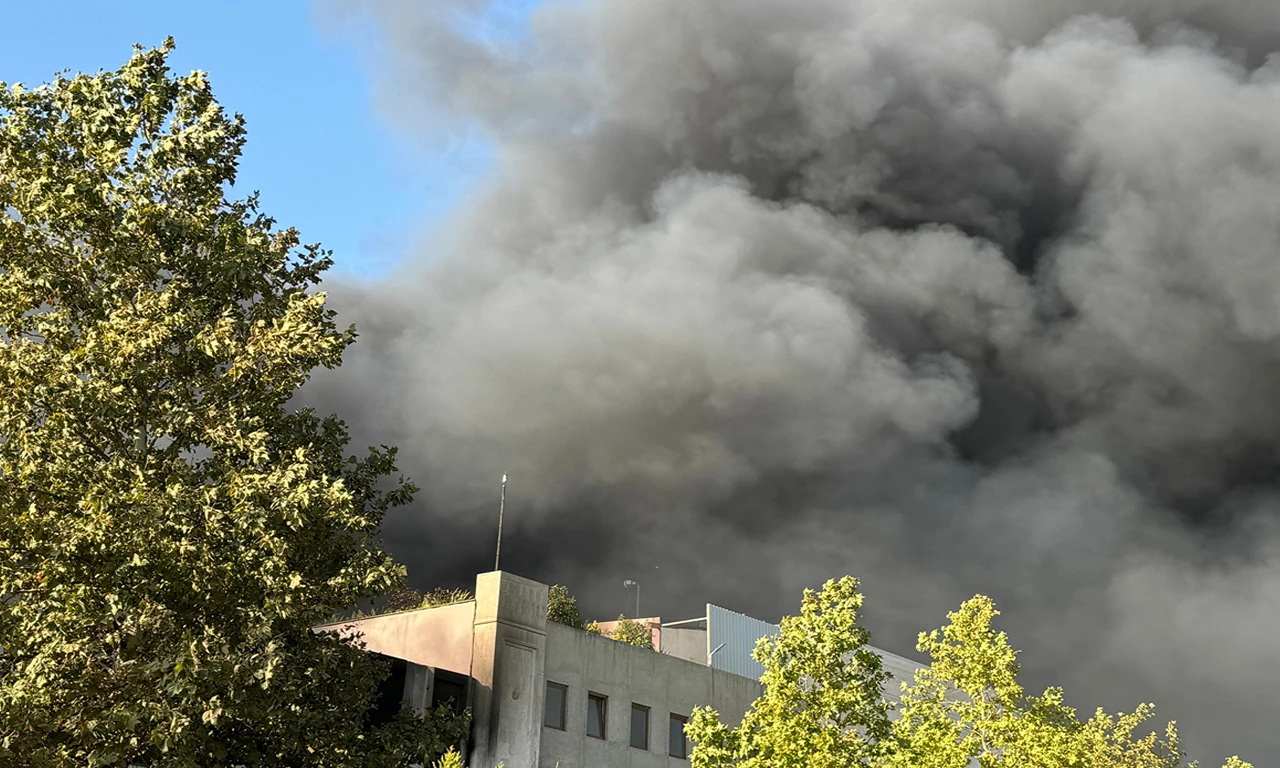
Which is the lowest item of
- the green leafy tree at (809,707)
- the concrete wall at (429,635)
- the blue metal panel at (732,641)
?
the green leafy tree at (809,707)

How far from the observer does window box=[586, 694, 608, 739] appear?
42906 millimetres

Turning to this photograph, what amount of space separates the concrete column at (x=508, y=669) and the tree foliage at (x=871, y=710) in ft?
19.2

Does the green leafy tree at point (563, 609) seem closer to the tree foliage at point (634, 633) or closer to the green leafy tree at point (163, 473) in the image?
the tree foliage at point (634, 633)

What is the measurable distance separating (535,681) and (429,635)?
13.9ft

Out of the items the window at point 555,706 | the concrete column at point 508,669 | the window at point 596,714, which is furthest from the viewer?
the window at point 596,714

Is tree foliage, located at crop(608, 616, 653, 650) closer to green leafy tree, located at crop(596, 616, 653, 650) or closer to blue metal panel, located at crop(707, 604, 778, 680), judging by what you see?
green leafy tree, located at crop(596, 616, 653, 650)

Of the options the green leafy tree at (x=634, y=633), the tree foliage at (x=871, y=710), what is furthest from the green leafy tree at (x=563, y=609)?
the tree foliage at (x=871, y=710)

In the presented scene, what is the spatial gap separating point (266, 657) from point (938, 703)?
30.9 m

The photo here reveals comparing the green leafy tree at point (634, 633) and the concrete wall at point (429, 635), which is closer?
the concrete wall at point (429, 635)

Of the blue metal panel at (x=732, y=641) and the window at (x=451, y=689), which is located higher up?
the blue metal panel at (x=732, y=641)

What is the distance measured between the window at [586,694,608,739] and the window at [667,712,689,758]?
3.72 meters

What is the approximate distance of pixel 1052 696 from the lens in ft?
147

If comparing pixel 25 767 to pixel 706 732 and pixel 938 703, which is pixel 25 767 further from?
pixel 938 703

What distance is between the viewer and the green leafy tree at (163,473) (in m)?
20.8
